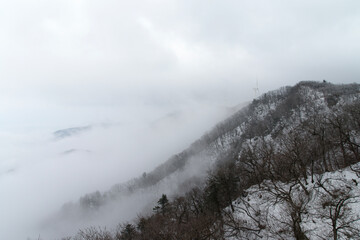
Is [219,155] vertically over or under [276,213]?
under

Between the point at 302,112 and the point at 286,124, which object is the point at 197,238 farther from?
the point at 302,112

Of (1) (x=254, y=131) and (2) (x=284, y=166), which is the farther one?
(1) (x=254, y=131)

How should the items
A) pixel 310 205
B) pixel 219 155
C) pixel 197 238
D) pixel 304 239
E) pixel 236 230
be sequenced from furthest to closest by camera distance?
A: pixel 219 155, pixel 236 230, pixel 310 205, pixel 197 238, pixel 304 239

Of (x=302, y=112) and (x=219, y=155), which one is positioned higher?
(x=302, y=112)

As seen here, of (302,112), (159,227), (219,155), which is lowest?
(219,155)

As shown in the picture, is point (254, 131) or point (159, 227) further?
point (254, 131)

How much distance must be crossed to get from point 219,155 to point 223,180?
15051 cm

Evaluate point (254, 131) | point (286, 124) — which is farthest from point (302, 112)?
point (254, 131)

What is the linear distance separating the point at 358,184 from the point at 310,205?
7.48 metres

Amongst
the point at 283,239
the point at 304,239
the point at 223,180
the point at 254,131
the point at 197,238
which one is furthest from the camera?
the point at 254,131

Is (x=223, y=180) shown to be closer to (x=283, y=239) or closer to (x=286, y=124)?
(x=283, y=239)

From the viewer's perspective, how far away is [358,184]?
27562 millimetres

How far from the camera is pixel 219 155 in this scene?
192m

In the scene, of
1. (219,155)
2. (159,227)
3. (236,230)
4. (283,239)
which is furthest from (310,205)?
(219,155)
